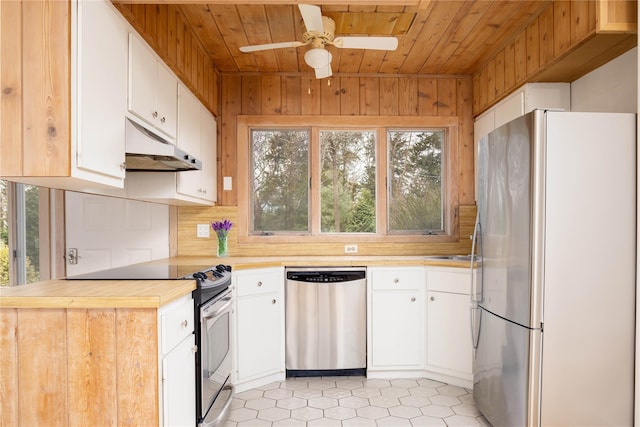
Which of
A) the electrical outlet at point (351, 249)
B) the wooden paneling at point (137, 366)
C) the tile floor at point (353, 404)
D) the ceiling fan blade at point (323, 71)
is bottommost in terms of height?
the tile floor at point (353, 404)

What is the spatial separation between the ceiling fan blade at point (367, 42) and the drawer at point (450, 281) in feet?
5.16

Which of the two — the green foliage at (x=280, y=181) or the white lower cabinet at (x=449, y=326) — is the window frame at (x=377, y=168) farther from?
the white lower cabinet at (x=449, y=326)

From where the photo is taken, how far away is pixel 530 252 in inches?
72.6

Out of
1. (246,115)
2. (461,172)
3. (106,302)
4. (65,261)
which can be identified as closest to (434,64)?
(461,172)

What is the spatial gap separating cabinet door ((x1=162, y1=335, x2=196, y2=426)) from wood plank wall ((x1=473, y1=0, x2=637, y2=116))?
2.47 meters

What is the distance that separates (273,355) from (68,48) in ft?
7.38

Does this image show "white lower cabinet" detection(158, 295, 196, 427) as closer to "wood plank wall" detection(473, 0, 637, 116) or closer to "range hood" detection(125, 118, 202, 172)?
"range hood" detection(125, 118, 202, 172)

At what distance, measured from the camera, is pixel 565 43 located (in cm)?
213

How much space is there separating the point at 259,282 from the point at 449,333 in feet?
4.63

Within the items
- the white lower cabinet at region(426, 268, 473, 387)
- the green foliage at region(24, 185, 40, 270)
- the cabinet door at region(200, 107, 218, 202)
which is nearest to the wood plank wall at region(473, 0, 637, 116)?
the white lower cabinet at region(426, 268, 473, 387)

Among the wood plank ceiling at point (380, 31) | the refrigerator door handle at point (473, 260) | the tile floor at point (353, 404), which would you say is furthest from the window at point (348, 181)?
the tile floor at point (353, 404)

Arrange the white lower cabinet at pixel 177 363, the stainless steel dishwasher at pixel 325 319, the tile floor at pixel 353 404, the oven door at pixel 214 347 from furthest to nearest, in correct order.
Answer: the stainless steel dishwasher at pixel 325 319 → the tile floor at pixel 353 404 → the oven door at pixel 214 347 → the white lower cabinet at pixel 177 363

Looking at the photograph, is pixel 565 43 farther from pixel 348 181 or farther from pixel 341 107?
pixel 348 181

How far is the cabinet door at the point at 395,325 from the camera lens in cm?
290
